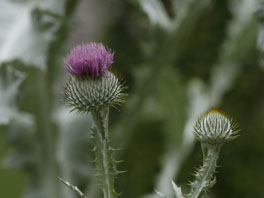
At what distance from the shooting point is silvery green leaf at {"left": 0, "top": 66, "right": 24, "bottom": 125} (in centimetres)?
181

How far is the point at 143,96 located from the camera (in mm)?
2613

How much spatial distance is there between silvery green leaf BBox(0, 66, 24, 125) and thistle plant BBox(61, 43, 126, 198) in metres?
0.68

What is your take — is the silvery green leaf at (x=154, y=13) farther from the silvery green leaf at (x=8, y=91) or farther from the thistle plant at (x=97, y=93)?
the thistle plant at (x=97, y=93)

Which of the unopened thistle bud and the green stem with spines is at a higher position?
the unopened thistle bud

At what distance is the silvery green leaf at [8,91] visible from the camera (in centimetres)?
181

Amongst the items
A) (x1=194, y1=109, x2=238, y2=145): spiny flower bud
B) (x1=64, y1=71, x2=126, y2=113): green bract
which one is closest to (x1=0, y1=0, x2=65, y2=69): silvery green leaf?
(x1=64, y1=71, x2=126, y2=113): green bract

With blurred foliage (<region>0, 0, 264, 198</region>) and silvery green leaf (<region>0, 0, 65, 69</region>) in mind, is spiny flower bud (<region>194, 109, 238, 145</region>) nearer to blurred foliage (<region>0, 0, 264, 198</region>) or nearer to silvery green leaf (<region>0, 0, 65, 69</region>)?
blurred foliage (<region>0, 0, 264, 198</region>)

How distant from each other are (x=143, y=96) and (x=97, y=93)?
58.7 inches

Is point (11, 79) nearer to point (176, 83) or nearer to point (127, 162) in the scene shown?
point (176, 83)

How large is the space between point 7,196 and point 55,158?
120 centimetres

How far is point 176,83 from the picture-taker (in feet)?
9.36

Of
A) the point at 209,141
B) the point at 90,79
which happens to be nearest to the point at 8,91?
the point at 90,79

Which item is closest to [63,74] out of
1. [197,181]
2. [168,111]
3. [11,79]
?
[168,111]

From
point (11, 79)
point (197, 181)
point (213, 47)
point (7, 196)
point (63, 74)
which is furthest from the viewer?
point (213, 47)
